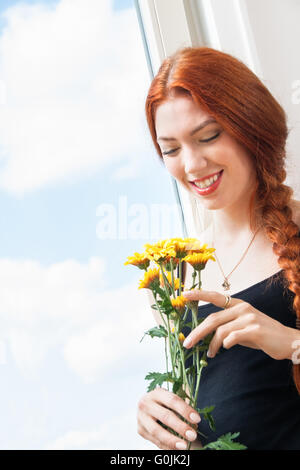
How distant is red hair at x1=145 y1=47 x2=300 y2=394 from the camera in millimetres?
1043

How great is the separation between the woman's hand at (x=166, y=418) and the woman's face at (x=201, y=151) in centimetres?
44

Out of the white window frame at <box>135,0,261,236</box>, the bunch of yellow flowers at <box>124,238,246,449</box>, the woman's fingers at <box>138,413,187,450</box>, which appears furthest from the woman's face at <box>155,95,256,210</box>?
the woman's fingers at <box>138,413,187,450</box>

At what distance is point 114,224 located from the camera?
130 cm

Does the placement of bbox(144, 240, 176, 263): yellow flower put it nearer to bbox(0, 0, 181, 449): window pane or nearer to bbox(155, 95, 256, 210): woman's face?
bbox(155, 95, 256, 210): woman's face

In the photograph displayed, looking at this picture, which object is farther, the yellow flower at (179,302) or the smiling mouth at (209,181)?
the smiling mouth at (209,181)

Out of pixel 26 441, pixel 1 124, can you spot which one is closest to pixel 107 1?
pixel 1 124

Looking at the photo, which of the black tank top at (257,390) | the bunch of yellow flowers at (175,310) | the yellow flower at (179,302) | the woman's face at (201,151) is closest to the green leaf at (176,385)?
the bunch of yellow flowers at (175,310)

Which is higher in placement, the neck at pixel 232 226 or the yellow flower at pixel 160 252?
the neck at pixel 232 226

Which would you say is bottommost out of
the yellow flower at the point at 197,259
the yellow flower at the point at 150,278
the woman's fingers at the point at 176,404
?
the woman's fingers at the point at 176,404

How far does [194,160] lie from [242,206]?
0.25 meters

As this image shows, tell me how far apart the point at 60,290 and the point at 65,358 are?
0.16m

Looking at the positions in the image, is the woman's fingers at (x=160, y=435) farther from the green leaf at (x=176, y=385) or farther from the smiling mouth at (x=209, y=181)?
the smiling mouth at (x=209, y=181)

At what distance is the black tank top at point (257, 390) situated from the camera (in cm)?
97

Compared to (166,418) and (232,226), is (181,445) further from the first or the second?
(232,226)
